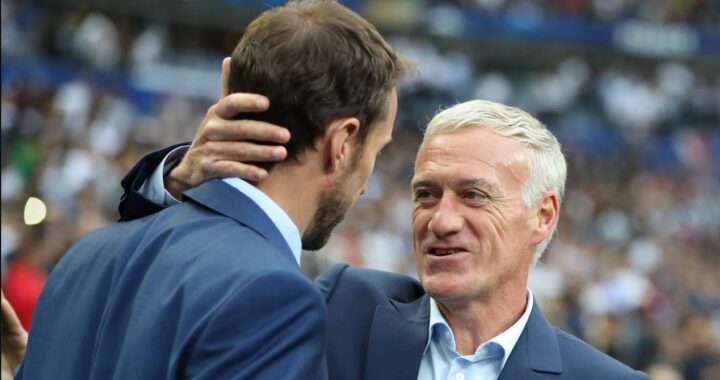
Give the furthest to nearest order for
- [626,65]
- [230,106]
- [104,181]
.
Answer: [626,65]
[104,181]
[230,106]

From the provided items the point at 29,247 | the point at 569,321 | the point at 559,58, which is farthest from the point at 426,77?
the point at 29,247

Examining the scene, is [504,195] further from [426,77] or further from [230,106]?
[426,77]

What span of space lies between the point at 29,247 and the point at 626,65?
17.7 meters

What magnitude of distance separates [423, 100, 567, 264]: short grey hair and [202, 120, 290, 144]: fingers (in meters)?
0.81

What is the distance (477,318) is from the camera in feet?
8.36

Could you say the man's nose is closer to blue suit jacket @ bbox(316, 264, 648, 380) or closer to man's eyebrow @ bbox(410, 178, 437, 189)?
man's eyebrow @ bbox(410, 178, 437, 189)

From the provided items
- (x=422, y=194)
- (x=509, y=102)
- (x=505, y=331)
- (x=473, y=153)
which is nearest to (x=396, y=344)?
(x=505, y=331)

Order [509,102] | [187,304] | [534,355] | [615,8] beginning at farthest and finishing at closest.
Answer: [615,8], [509,102], [534,355], [187,304]

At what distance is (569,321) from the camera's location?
32.9ft

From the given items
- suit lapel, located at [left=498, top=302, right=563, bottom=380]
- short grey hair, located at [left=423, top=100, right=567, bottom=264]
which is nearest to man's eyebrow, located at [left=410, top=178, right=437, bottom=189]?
short grey hair, located at [left=423, top=100, right=567, bottom=264]

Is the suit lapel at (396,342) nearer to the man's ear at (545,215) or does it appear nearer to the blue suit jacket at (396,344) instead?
the blue suit jacket at (396,344)

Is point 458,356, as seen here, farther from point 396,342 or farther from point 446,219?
point 446,219

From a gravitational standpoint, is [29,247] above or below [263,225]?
below

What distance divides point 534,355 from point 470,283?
22 centimetres
